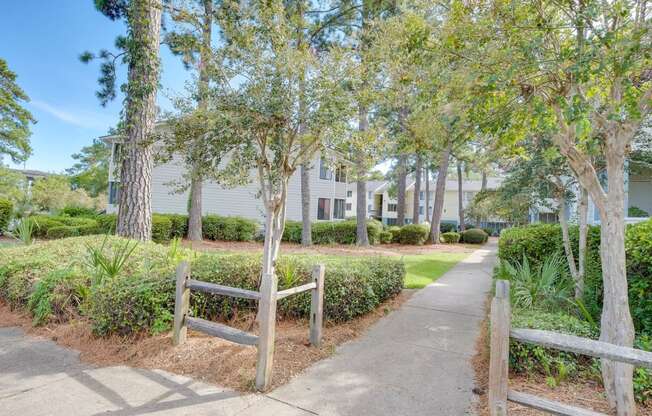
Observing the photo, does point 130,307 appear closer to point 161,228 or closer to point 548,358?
point 548,358

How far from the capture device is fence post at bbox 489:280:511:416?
95.0 inches

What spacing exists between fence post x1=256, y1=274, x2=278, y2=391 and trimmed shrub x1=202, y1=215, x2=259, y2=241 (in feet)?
46.1

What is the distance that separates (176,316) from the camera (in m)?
3.87

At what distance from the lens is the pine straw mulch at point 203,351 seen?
11.2 ft

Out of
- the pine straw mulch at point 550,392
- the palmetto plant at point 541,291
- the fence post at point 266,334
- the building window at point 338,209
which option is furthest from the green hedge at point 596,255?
the building window at point 338,209

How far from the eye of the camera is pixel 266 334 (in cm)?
314

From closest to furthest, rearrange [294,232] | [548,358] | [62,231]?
[548,358]
[62,231]
[294,232]

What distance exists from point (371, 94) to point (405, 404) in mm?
3875

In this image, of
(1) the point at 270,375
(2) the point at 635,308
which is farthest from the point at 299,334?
(2) the point at 635,308

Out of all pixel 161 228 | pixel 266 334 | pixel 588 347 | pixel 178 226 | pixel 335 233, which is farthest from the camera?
pixel 335 233

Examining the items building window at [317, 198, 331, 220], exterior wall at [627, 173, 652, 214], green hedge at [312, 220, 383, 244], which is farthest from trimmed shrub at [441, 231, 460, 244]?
exterior wall at [627, 173, 652, 214]

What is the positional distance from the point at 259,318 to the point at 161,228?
12.8m

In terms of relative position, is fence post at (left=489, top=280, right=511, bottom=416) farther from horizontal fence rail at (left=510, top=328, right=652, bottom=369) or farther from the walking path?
the walking path

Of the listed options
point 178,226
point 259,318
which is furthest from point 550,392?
point 178,226
